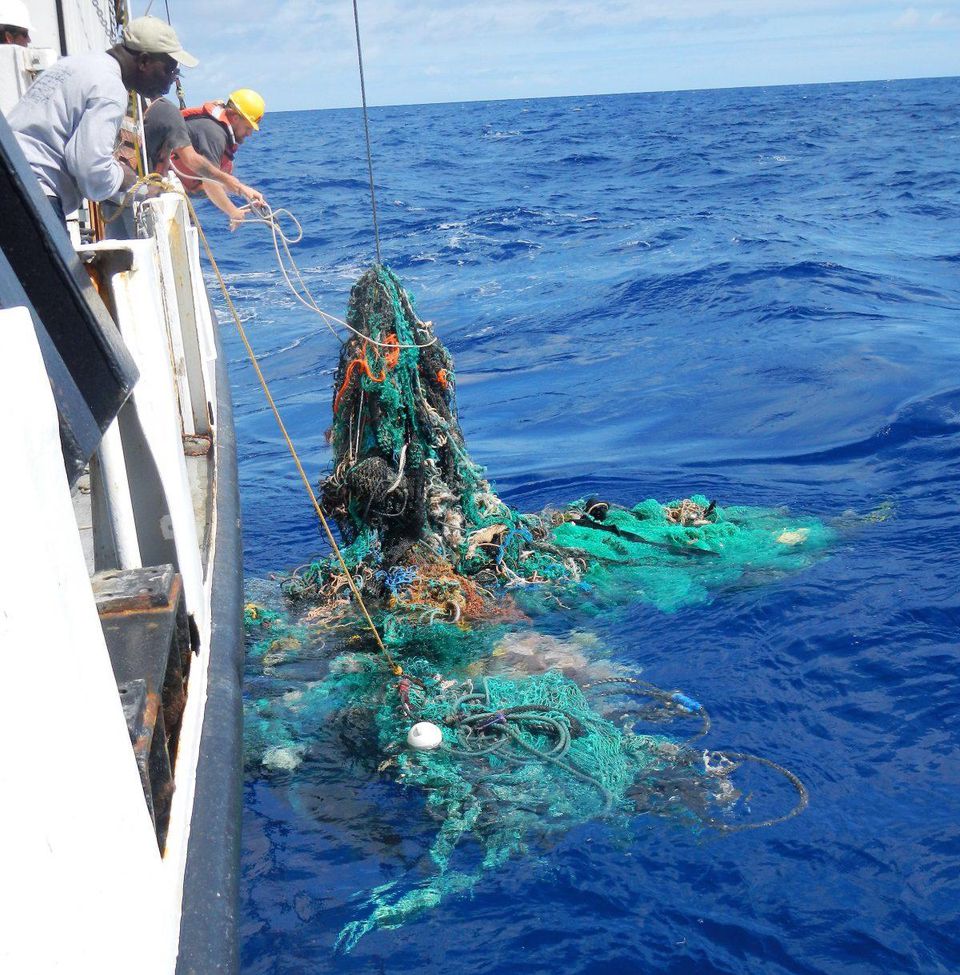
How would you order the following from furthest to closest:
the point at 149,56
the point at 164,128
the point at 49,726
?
the point at 164,128, the point at 149,56, the point at 49,726

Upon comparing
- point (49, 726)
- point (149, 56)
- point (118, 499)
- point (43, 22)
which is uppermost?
point (43, 22)

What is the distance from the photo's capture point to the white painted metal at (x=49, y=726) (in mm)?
1396

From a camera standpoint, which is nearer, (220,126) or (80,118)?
(80,118)

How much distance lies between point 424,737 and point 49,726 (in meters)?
3.09

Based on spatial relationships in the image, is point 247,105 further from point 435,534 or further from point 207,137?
point 435,534

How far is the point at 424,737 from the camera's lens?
4461 millimetres

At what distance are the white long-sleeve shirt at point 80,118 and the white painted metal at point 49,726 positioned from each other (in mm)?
3076

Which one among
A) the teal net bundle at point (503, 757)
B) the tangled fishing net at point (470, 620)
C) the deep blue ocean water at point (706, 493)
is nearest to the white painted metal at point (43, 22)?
the deep blue ocean water at point (706, 493)

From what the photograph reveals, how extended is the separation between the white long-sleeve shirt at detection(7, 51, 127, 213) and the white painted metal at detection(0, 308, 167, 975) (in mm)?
3076

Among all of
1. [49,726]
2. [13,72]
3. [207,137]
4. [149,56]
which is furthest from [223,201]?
[49,726]

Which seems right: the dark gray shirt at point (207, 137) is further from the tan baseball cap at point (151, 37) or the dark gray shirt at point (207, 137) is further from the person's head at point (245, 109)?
the tan baseball cap at point (151, 37)

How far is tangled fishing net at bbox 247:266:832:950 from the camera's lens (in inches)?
165

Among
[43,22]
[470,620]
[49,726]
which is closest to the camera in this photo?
[49,726]

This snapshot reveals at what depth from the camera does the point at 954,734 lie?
4531mm
